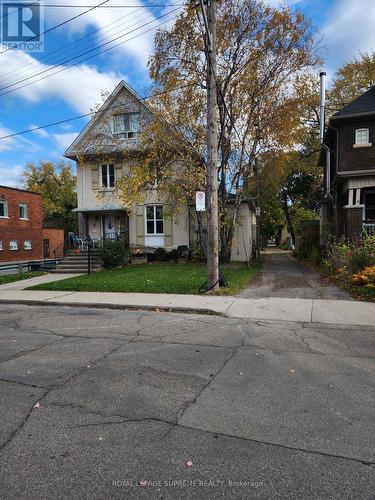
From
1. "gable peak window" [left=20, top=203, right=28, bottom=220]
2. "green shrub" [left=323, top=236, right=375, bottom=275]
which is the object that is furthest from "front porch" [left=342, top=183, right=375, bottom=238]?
"gable peak window" [left=20, top=203, right=28, bottom=220]

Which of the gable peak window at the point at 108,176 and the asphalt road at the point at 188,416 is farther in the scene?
the gable peak window at the point at 108,176

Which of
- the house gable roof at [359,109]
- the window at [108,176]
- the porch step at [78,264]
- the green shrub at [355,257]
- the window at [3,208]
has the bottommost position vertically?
the porch step at [78,264]

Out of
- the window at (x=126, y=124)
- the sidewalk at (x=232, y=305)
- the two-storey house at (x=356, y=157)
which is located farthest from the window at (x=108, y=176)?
the sidewalk at (x=232, y=305)

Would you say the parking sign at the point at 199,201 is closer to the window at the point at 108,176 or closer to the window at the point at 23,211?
the window at the point at 108,176

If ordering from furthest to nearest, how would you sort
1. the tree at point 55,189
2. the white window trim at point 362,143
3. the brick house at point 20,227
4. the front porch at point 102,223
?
the tree at point 55,189, the brick house at point 20,227, the front porch at point 102,223, the white window trim at point 362,143

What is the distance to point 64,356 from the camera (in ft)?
18.1

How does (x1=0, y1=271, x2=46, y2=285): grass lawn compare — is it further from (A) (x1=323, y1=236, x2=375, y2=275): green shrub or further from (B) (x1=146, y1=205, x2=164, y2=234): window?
(A) (x1=323, y1=236, x2=375, y2=275): green shrub

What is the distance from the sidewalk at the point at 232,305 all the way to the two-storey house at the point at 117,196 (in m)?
10.9

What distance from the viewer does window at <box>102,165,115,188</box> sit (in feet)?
74.9

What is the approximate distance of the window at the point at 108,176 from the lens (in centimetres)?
2283

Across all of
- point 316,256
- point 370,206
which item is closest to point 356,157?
point 370,206

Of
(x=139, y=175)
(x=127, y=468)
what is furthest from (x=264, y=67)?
(x=127, y=468)

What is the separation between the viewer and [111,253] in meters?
18.5

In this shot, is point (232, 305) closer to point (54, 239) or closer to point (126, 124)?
point (126, 124)
